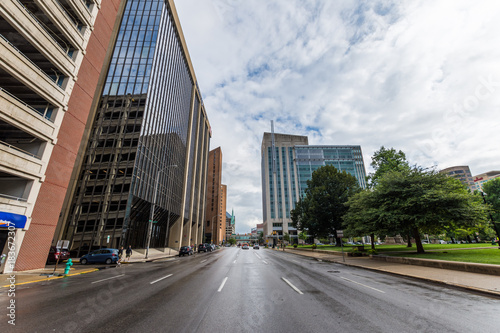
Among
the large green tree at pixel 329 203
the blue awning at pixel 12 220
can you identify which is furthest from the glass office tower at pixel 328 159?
the blue awning at pixel 12 220

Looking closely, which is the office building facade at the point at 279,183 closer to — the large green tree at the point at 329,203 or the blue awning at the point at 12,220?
the large green tree at the point at 329,203

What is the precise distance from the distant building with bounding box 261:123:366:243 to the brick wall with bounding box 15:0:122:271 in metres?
94.9

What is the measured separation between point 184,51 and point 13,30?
4286 cm

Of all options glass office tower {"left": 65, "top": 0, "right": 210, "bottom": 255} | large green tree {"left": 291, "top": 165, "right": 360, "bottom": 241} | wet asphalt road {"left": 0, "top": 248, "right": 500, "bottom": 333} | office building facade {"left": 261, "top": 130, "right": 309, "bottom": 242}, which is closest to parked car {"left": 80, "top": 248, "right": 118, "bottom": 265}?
glass office tower {"left": 65, "top": 0, "right": 210, "bottom": 255}

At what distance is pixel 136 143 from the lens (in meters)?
32.2

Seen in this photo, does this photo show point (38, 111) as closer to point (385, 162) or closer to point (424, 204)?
point (424, 204)

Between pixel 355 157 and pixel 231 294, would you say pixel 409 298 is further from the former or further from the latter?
pixel 355 157

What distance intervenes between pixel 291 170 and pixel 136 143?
295ft

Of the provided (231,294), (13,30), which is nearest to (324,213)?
(231,294)

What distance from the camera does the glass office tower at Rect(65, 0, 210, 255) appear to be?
95.8 feet

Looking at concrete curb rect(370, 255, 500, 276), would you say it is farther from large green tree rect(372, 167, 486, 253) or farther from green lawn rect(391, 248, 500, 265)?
large green tree rect(372, 167, 486, 253)

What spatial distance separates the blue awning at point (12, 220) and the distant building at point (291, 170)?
322 feet

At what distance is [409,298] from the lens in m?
7.19

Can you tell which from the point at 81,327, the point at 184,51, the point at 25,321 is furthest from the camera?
the point at 184,51
